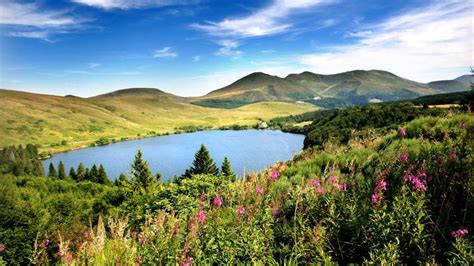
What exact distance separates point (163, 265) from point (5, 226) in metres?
49.6

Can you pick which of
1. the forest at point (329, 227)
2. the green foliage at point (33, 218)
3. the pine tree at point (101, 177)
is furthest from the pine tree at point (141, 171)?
the forest at point (329, 227)

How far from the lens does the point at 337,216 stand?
450 cm

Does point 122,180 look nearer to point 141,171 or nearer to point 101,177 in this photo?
point 141,171

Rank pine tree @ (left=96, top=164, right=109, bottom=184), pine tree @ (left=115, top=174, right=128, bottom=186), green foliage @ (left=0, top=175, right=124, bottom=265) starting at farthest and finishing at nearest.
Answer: pine tree @ (left=96, top=164, right=109, bottom=184), pine tree @ (left=115, top=174, right=128, bottom=186), green foliage @ (left=0, top=175, right=124, bottom=265)

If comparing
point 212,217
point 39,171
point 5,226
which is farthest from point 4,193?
point 39,171

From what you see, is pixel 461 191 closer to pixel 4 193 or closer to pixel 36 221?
pixel 36 221

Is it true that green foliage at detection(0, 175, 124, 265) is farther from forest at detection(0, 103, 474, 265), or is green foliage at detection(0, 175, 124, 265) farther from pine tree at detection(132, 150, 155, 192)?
forest at detection(0, 103, 474, 265)

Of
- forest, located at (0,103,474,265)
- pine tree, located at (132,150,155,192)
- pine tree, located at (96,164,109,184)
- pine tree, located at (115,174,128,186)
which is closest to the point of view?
forest, located at (0,103,474,265)

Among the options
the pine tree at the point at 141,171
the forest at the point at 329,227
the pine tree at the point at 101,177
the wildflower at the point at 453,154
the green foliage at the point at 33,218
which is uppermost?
the wildflower at the point at 453,154

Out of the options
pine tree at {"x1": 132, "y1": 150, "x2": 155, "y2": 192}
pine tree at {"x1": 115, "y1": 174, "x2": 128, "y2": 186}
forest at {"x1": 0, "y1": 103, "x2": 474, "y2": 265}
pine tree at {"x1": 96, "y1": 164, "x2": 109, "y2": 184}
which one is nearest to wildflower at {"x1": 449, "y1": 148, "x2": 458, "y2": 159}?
forest at {"x1": 0, "y1": 103, "x2": 474, "y2": 265}

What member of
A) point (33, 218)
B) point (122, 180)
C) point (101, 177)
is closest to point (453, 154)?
point (33, 218)

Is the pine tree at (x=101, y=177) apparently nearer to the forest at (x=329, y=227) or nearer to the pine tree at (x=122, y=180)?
the pine tree at (x=122, y=180)

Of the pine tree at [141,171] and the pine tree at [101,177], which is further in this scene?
the pine tree at [101,177]

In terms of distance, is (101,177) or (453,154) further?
(101,177)
